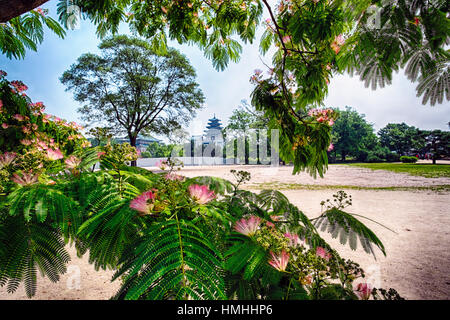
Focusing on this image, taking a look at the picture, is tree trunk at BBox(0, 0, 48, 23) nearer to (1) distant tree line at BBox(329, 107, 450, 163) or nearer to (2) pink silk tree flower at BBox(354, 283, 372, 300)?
(2) pink silk tree flower at BBox(354, 283, 372, 300)

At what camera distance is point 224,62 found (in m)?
3.19

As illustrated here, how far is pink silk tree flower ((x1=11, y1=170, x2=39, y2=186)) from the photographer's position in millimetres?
1097

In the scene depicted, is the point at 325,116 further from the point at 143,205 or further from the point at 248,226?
the point at 143,205

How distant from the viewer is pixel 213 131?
60.1 metres

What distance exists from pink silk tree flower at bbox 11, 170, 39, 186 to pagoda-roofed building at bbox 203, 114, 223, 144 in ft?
187

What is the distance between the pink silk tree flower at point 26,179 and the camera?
43.2 inches

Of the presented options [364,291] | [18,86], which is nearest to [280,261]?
[364,291]

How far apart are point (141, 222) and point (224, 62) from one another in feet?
9.93

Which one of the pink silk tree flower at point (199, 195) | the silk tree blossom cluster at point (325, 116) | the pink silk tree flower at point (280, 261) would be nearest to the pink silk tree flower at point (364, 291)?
the pink silk tree flower at point (280, 261)

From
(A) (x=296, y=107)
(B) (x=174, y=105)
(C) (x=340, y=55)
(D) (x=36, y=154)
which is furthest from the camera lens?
(B) (x=174, y=105)

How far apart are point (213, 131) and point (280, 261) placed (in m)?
60.1

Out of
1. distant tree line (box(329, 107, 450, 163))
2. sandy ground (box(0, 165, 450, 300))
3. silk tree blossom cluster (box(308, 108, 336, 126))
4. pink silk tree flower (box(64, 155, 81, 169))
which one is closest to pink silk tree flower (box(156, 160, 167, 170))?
pink silk tree flower (box(64, 155, 81, 169))
